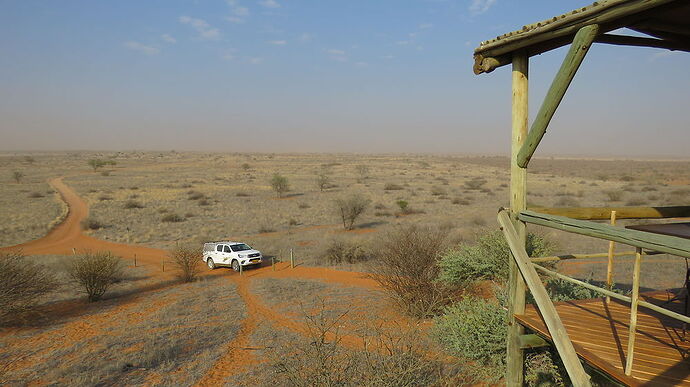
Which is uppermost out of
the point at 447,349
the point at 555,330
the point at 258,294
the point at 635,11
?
the point at 635,11

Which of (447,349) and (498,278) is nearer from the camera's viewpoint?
(447,349)

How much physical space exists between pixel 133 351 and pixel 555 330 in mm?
10156

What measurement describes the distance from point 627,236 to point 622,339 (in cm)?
193

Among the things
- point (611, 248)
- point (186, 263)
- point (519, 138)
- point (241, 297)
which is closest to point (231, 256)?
point (186, 263)

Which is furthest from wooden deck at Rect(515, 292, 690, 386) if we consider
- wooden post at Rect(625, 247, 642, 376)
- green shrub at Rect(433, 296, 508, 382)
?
green shrub at Rect(433, 296, 508, 382)

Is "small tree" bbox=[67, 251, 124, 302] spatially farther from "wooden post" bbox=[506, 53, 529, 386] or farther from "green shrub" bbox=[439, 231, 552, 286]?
"wooden post" bbox=[506, 53, 529, 386]

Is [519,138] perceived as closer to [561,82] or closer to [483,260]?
[561,82]

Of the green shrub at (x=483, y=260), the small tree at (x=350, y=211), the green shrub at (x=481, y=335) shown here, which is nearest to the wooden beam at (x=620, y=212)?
the green shrub at (x=481, y=335)

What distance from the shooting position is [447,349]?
27.1 feet

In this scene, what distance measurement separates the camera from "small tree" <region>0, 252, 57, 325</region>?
11875mm

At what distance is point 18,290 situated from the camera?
12.3m

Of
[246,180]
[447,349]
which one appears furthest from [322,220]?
[246,180]

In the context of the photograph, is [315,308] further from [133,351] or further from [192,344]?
[133,351]

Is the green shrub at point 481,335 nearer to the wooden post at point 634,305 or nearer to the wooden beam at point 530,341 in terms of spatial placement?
the wooden beam at point 530,341
